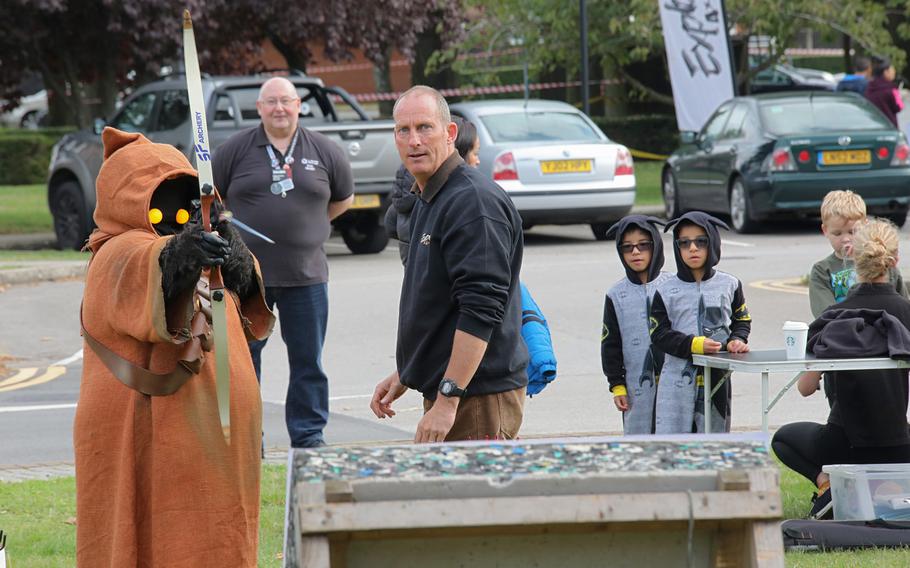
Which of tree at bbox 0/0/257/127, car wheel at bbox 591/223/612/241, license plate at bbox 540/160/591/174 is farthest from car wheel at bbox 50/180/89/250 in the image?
car wheel at bbox 591/223/612/241

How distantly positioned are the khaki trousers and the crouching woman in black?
1.69m

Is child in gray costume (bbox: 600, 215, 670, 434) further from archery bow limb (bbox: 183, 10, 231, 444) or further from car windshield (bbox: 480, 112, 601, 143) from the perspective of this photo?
car windshield (bbox: 480, 112, 601, 143)

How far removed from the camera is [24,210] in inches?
1017

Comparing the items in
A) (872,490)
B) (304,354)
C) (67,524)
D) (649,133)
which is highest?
(304,354)

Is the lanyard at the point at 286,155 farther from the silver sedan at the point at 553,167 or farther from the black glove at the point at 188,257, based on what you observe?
the silver sedan at the point at 553,167

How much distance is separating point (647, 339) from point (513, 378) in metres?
1.66

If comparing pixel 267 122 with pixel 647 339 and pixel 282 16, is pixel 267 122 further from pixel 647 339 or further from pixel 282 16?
pixel 282 16

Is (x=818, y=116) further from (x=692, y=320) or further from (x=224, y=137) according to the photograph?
(x=692, y=320)

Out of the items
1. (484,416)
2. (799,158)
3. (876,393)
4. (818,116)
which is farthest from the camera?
(818,116)

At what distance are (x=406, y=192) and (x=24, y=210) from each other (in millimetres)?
19516

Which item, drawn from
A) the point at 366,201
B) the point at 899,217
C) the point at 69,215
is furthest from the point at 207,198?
the point at 899,217

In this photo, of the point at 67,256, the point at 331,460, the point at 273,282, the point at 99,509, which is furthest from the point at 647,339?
the point at 67,256

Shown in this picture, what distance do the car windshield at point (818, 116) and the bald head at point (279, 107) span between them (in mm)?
11204

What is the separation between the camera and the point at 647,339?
6340 mm
